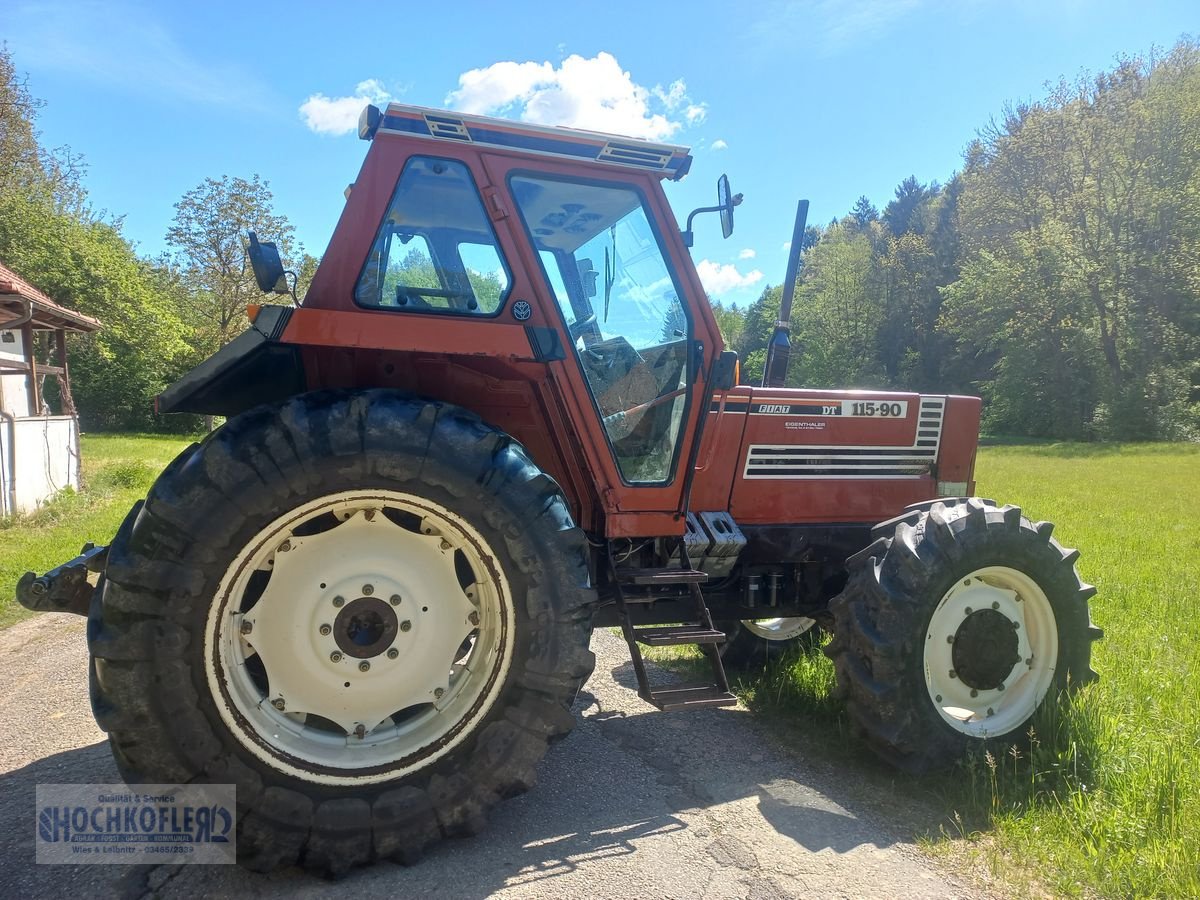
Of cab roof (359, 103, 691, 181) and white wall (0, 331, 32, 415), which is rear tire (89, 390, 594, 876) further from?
white wall (0, 331, 32, 415)

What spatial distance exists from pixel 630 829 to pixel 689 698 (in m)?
0.53

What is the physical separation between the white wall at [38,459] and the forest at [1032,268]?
1655 centimetres

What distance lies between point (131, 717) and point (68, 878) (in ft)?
1.96

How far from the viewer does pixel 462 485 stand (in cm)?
259

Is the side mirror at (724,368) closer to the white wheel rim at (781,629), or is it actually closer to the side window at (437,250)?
the side window at (437,250)

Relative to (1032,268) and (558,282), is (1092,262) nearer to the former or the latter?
(1032,268)

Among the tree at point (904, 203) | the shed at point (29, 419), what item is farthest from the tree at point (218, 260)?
the tree at point (904, 203)

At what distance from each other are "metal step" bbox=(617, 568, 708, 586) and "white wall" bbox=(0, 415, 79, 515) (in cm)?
1022

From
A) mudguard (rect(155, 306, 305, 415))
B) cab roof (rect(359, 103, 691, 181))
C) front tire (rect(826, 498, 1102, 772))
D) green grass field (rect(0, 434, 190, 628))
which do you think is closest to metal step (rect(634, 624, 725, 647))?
front tire (rect(826, 498, 1102, 772))

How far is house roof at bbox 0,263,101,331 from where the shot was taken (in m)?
12.2

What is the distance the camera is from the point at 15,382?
15188 mm

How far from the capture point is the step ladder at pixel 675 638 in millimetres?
2963

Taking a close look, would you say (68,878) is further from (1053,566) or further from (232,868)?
(1053,566)

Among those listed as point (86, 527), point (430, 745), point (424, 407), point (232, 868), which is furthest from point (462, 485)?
point (86, 527)
